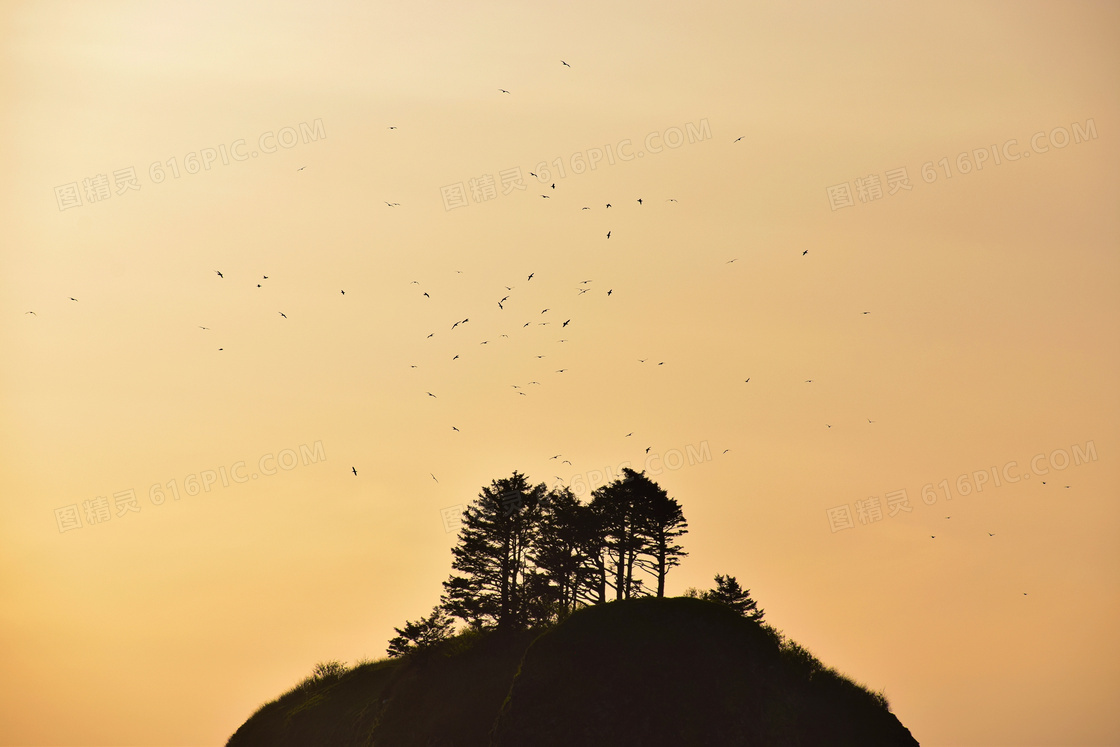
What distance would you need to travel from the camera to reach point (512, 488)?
8619 cm

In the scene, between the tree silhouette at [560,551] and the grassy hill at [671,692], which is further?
the tree silhouette at [560,551]

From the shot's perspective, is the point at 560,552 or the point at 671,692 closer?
the point at 671,692

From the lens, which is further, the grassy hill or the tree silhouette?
the tree silhouette

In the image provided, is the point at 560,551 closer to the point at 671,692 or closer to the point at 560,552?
the point at 560,552

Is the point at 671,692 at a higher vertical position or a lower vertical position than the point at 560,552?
lower

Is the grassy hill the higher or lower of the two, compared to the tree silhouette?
lower

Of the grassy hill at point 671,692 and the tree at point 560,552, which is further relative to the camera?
the tree at point 560,552

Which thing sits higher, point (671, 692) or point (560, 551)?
point (560, 551)

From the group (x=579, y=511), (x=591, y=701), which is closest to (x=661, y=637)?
(x=591, y=701)

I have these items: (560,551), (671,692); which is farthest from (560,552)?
(671,692)

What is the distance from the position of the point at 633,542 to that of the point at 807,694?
55.6 feet

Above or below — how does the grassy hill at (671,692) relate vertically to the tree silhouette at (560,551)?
below

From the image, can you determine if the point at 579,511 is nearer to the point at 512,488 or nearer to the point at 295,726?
the point at 512,488

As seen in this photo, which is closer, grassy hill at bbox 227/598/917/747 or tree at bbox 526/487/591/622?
grassy hill at bbox 227/598/917/747
